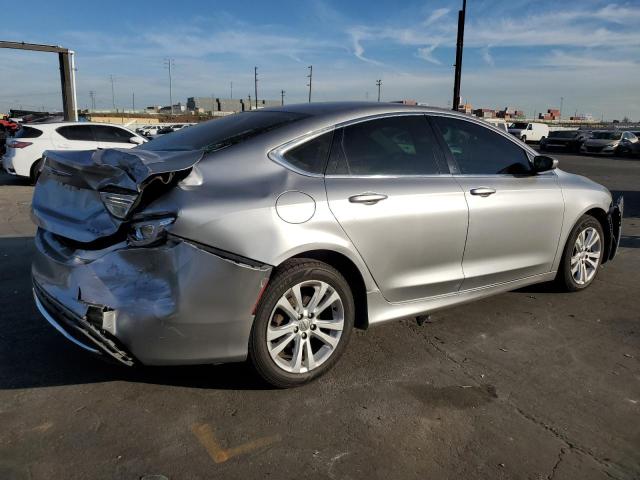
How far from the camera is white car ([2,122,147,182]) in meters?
11.5

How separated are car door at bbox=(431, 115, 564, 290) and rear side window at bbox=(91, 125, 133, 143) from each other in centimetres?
1034

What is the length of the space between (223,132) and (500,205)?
80.2 inches

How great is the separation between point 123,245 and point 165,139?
130 centimetres

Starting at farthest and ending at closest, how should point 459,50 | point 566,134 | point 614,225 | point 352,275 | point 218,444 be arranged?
1. point 566,134
2. point 459,50
3. point 614,225
4. point 352,275
5. point 218,444

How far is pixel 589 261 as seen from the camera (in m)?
4.88

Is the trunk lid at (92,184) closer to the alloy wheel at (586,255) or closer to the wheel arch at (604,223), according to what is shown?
the alloy wheel at (586,255)

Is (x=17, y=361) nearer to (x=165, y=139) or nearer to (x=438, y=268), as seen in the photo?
(x=165, y=139)

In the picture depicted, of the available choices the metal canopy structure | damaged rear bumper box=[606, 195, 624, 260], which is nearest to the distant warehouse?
the metal canopy structure

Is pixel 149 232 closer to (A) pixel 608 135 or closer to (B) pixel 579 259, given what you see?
(B) pixel 579 259

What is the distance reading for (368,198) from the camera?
10.3 ft

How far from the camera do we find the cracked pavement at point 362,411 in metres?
2.38

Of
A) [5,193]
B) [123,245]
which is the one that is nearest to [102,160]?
[123,245]

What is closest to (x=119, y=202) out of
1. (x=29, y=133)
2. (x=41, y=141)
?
(x=41, y=141)

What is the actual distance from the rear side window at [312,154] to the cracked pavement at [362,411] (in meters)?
1.26
